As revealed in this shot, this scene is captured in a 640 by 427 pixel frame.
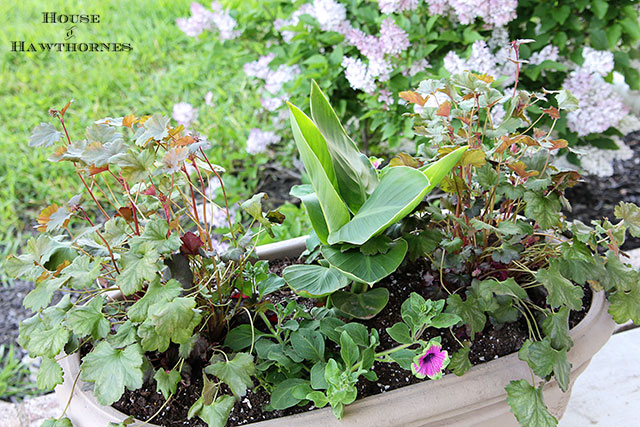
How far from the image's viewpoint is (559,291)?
0.77m

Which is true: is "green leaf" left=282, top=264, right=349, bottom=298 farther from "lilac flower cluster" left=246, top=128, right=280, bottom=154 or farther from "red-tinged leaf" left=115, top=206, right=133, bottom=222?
"lilac flower cluster" left=246, top=128, right=280, bottom=154

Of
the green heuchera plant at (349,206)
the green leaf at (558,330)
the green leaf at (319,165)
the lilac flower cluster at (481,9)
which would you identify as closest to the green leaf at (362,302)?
the green heuchera plant at (349,206)

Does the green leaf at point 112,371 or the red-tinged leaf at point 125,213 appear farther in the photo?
the red-tinged leaf at point 125,213

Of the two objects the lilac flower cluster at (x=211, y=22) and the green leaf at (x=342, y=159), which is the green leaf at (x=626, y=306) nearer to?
the green leaf at (x=342, y=159)

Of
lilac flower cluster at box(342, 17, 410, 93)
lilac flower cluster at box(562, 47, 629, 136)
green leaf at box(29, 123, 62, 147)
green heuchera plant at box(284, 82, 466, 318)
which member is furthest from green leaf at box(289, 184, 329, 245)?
lilac flower cluster at box(562, 47, 629, 136)

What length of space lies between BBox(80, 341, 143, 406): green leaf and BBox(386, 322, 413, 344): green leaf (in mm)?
311

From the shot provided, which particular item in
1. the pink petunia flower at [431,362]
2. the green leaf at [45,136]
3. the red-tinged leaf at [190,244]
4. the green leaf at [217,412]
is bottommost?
the green leaf at [217,412]

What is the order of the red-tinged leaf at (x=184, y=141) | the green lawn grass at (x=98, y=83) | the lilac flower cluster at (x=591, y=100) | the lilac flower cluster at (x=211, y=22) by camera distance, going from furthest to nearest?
1. the green lawn grass at (x=98, y=83)
2. the lilac flower cluster at (x=211, y=22)
3. the lilac flower cluster at (x=591, y=100)
4. the red-tinged leaf at (x=184, y=141)

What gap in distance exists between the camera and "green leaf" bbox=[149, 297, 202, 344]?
26.3 inches

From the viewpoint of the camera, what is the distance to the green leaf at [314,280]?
807mm

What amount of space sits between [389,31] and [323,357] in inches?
35.6

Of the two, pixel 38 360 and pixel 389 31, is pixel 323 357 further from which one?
pixel 38 360

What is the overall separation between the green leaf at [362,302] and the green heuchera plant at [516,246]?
0.26ft

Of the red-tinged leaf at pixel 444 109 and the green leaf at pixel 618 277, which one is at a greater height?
the red-tinged leaf at pixel 444 109
